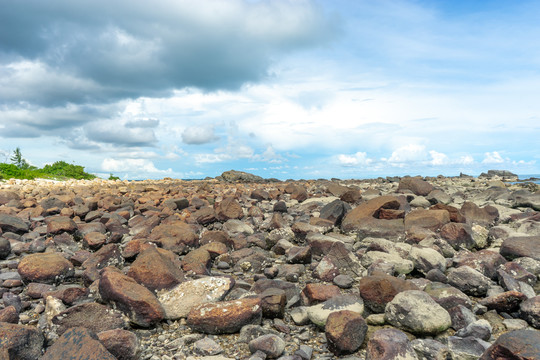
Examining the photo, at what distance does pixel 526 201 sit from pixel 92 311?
9.96 metres

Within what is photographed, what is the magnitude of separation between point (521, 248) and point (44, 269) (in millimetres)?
6416

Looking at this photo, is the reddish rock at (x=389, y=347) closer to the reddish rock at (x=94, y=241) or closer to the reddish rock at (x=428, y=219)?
the reddish rock at (x=428, y=219)

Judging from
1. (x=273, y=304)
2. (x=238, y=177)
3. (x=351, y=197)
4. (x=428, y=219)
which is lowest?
(x=273, y=304)

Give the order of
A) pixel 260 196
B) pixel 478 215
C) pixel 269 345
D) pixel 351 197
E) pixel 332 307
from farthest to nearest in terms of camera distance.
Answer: pixel 260 196 → pixel 351 197 → pixel 478 215 → pixel 332 307 → pixel 269 345

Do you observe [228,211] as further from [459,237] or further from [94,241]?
[459,237]

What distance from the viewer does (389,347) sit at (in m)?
2.83

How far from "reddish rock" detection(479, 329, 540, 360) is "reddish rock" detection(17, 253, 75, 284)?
15.2 ft

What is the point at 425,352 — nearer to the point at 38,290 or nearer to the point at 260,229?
the point at 38,290

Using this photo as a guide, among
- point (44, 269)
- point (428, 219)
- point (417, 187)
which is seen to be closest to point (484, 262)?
point (428, 219)

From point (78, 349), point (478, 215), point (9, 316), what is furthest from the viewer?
point (478, 215)

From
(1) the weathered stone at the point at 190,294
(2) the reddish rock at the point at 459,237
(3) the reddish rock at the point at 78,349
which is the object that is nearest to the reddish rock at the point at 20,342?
(3) the reddish rock at the point at 78,349

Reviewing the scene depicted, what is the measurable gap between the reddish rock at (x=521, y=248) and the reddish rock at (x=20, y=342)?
19.1 feet

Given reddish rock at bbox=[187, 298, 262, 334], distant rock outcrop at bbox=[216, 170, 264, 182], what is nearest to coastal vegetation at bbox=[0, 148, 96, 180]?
distant rock outcrop at bbox=[216, 170, 264, 182]

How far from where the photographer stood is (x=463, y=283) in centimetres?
429
